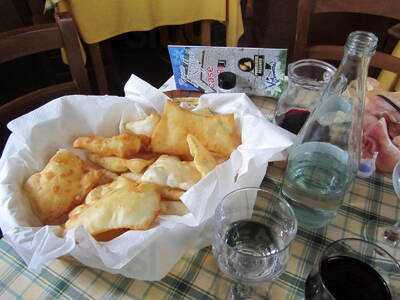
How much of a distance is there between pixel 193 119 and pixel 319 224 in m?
0.27

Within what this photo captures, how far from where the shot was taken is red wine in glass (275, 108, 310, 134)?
65 cm

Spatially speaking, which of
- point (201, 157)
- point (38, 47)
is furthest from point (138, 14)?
point (201, 157)

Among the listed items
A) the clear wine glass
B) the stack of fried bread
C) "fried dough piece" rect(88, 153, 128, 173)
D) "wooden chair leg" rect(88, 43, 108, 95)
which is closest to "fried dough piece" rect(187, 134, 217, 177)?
the stack of fried bread

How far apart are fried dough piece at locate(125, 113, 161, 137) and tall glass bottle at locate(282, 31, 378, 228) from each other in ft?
0.80

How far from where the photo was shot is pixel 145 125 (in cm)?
62

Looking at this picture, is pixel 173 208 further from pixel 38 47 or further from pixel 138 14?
pixel 138 14

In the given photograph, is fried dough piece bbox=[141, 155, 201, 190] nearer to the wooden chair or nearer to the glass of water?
the glass of water

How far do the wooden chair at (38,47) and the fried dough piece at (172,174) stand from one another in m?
0.42

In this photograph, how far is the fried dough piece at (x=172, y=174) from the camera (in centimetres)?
54

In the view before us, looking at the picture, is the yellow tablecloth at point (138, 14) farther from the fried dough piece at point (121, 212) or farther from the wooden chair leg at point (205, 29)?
the fried dough piece at point (121, 212)

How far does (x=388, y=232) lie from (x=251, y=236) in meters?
0.23

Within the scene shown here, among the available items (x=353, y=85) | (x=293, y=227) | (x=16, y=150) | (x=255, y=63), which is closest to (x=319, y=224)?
(x=293, y=227)

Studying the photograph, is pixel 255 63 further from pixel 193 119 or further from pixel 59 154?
pixel 59 154

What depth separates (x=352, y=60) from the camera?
479 millimetres
